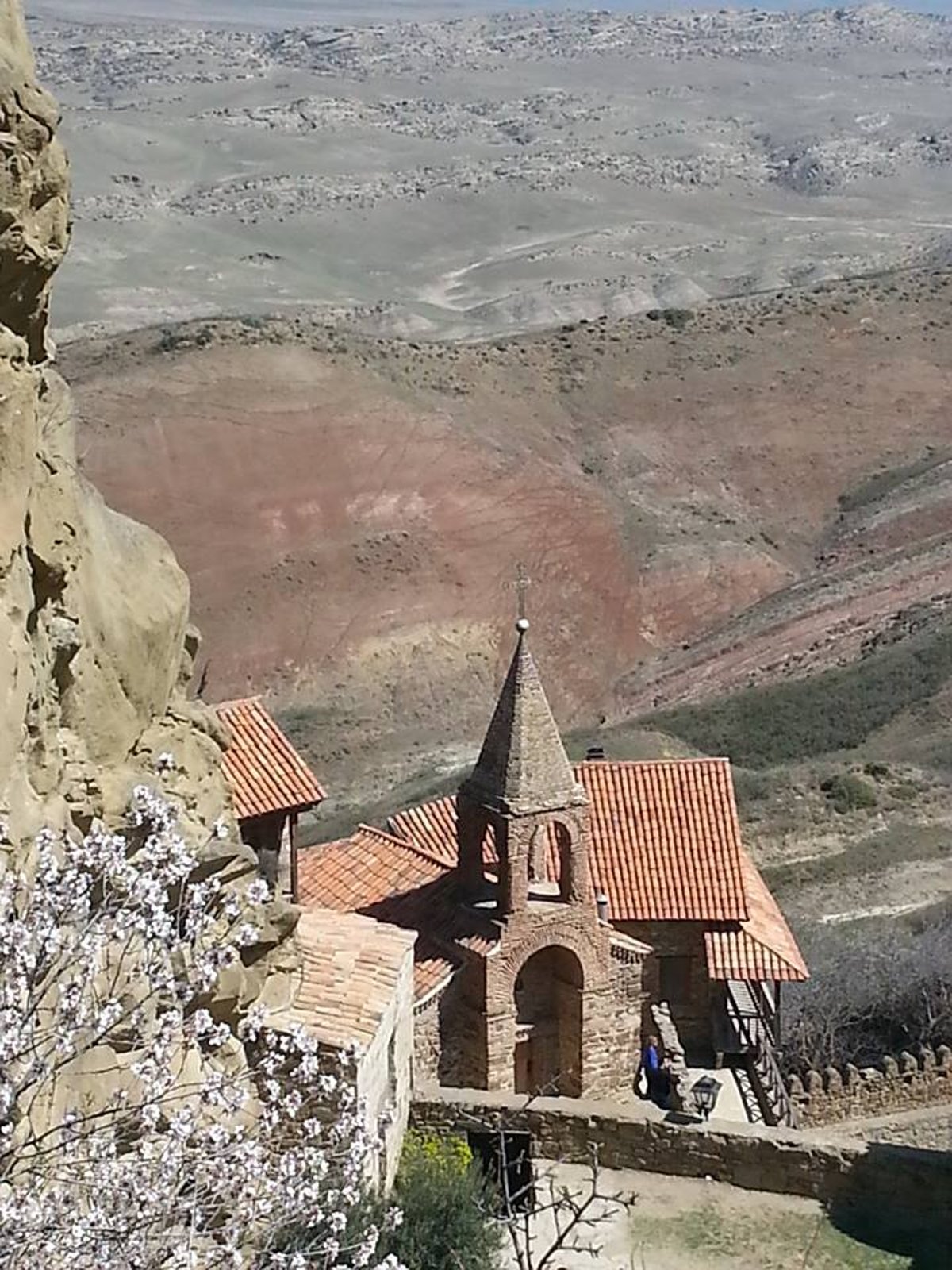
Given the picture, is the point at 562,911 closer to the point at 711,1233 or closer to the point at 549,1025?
the point at 549,1025

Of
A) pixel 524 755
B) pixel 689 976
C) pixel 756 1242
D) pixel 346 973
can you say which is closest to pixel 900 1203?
pixel 756 1242

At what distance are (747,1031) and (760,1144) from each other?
211 inches

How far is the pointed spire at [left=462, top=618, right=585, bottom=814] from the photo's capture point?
63.1 ft

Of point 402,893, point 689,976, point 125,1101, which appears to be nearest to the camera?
point 125,1101

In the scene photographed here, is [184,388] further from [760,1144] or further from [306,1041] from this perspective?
[306,1041]

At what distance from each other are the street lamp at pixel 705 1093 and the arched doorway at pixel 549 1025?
1.31 metres

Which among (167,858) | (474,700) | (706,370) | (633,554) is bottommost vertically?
(167,858)

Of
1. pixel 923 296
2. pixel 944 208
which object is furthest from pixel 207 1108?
pixel 944 208

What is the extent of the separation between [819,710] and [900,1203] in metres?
28.0

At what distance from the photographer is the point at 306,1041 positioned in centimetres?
999

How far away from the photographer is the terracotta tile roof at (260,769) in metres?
21.3

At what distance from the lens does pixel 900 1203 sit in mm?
17062

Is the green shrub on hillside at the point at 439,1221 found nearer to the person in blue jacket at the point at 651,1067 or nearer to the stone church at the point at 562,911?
the stone church at the point at 562,911

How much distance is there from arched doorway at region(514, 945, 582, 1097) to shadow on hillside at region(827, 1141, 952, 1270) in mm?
3775
